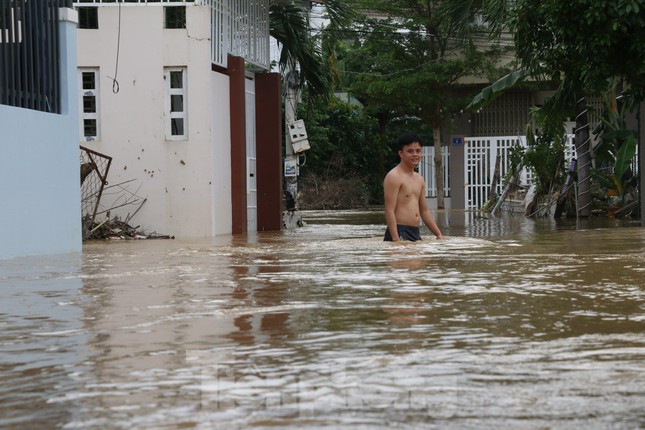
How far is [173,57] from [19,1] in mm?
4862

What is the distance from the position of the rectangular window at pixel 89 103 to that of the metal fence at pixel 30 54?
395 cm

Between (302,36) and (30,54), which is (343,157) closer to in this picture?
(302,36)

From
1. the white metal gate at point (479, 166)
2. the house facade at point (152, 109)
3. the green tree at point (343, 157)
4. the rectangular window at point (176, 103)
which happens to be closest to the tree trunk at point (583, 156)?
the white metal gate at point (479, 166)

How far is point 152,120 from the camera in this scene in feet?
55.8

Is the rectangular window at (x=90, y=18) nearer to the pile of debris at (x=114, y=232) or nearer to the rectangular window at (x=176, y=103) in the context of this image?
the rectangular window at (x=176, y=103)

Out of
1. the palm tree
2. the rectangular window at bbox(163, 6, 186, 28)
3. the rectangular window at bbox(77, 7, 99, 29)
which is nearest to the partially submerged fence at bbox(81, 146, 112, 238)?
the rectangular window at bbox(77, 7, 99, 29)

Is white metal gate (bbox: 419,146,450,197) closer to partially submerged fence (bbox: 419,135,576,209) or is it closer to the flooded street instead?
partially submerged fence (bbox: 419,135,576,209)

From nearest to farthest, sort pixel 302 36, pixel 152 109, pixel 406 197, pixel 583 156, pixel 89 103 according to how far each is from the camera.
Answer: pixel 406 197, pixel 152 109, pixel 89 103, pixel 302 36, pixel 583 156

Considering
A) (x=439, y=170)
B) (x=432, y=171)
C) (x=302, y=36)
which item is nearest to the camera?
(x=302, y=36)

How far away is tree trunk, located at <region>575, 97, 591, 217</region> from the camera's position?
24328 millimetres

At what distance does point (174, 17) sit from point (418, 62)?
19.6 m

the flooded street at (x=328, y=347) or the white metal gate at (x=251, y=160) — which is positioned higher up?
the white metal gate at (x=251, y=160)

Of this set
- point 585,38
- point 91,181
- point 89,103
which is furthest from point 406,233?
point 89,103

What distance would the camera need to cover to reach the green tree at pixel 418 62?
113 feet
